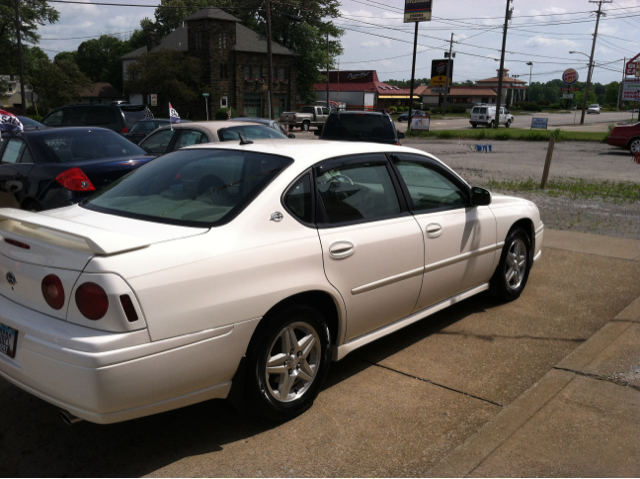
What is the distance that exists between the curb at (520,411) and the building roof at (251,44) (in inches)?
2400

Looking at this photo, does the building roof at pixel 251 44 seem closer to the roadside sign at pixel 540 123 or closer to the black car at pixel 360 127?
the roadside sign at pixel 540 123

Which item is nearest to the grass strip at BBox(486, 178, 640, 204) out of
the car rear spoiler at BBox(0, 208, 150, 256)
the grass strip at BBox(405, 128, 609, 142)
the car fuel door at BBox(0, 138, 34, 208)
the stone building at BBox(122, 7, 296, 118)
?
the car fuel door at BBox(0, 138, 34, 208)

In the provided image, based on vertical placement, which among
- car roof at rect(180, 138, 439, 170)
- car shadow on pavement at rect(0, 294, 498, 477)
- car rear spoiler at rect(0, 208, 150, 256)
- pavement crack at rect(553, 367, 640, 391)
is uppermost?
car roof at rect(180, 138, 439, 170)

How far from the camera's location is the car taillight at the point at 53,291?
9.53 ft

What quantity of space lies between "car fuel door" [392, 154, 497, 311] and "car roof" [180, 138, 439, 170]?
0.92ft

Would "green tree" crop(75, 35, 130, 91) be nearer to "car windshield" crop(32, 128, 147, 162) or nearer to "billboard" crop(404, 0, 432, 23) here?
"billboard" crop(404, 0, 432, 23)

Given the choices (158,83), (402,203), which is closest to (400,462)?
(402,203)

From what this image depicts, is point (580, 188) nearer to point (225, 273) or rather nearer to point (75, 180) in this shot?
point (75, 180)

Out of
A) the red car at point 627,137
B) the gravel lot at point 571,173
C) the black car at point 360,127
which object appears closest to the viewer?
the gravel lot at point 571,173

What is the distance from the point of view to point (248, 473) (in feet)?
9.97

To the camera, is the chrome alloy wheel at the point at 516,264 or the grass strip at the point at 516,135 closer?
the chrome alloy wheel at the point at 516,264

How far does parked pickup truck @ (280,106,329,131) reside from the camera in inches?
1893

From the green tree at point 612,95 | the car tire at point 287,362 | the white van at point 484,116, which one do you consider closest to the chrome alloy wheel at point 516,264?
the car tire at point 287,362

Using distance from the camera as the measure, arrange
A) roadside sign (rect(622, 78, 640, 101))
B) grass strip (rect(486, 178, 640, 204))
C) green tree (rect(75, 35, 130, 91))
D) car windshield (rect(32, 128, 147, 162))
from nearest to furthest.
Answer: car windshield (rect(32, 128, 147, 162)), grass strip (rect(486, 178, 640, 204)), roadside sign (rect(622, 78, 640, 101)), green tree (rect(75, 35, 130, 91))
